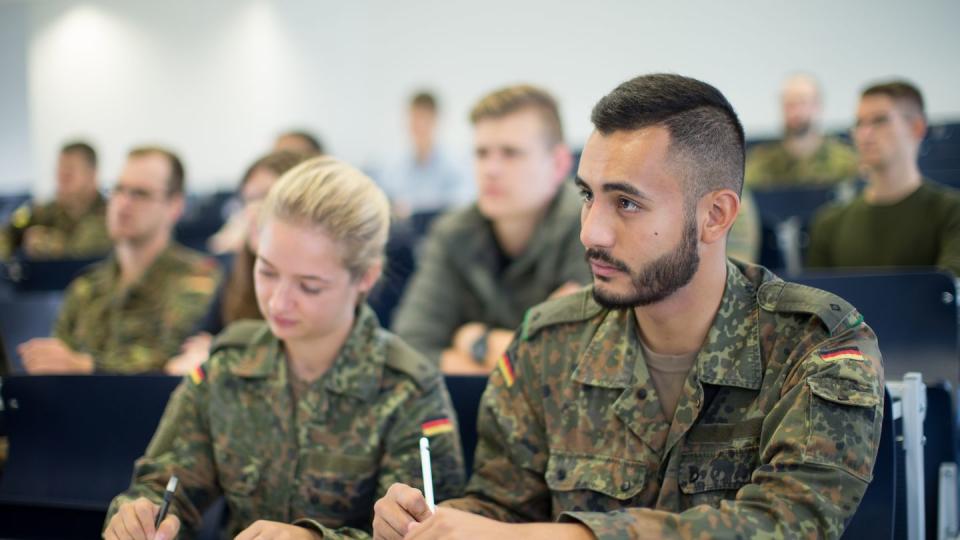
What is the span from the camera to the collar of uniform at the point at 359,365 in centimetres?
167

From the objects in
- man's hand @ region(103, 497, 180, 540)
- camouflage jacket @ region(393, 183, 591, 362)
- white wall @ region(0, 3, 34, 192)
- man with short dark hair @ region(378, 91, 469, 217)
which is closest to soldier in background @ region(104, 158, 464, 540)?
man's hand @ region(103, 497, 180, 540)

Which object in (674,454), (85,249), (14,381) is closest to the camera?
(674,454)

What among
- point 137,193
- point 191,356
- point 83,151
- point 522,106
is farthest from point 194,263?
point 83,151

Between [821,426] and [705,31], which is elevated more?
[705,31]

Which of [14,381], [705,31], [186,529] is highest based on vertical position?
[705,31]

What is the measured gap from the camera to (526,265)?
276cm

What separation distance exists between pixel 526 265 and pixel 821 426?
5.36 ft

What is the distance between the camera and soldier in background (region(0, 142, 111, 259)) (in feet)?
17.7

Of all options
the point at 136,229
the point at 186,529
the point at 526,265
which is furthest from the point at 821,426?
the point at 136,229

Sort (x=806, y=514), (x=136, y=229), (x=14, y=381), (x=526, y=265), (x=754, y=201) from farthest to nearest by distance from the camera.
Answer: (x=754, y=201) < (x=136, y=229) < (x=526, y=265) < (x=14, y=381) < (x=806, y=514)

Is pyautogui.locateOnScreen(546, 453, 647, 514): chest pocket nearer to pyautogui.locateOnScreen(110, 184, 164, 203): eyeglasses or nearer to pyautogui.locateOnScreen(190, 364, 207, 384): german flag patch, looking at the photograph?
pyautogui.locateOnScreen(190, 364, 207, 384): german flag patch

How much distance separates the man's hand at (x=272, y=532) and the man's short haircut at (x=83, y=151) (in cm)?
501

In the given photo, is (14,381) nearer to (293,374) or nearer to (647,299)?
(293,374)

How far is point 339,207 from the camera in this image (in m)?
1.69
